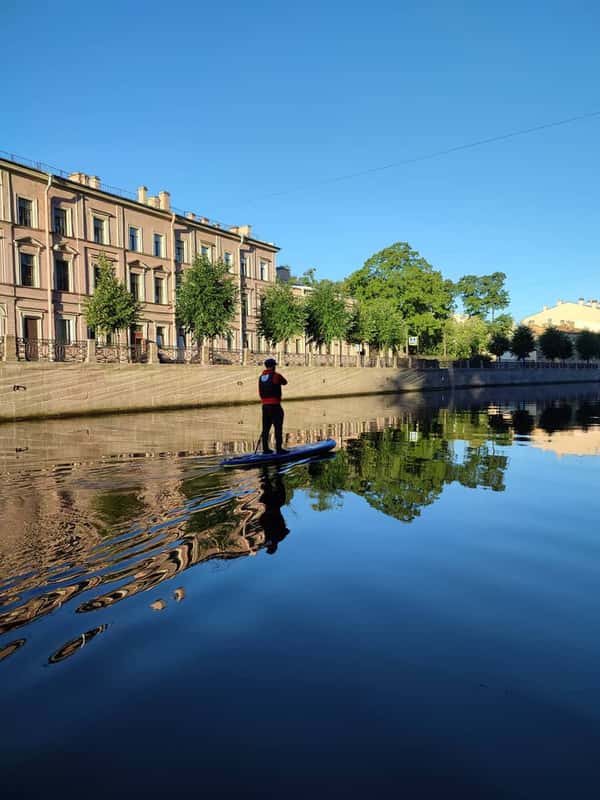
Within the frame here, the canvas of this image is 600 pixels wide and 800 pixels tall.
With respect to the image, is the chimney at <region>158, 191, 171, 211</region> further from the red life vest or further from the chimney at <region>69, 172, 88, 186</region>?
the red life vest

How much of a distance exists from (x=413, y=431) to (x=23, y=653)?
51.3 feet

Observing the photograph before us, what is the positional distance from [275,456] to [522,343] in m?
74.8

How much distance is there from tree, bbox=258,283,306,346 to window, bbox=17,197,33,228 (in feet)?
53.3

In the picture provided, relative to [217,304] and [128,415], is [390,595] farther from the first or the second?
[217,304]

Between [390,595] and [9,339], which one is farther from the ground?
[9,339]

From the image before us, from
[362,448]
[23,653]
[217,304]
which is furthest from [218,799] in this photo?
[217,304]

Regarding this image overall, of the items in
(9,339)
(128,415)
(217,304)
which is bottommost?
(128,415)

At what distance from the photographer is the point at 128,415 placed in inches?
975

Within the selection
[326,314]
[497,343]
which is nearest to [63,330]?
[326,314]

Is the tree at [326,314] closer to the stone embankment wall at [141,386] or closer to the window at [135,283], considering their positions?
the stone embankment wall at [141,386]

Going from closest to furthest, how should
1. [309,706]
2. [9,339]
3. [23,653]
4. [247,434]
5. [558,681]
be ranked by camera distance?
[309,706], [558,681], [23,653], [247,434], [9,339]

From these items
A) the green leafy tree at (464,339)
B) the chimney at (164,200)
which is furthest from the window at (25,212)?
the green leafy tree at (464,339)

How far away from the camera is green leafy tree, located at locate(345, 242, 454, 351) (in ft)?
187

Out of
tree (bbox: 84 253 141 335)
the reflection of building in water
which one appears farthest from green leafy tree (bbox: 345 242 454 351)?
the reflection of building in water
